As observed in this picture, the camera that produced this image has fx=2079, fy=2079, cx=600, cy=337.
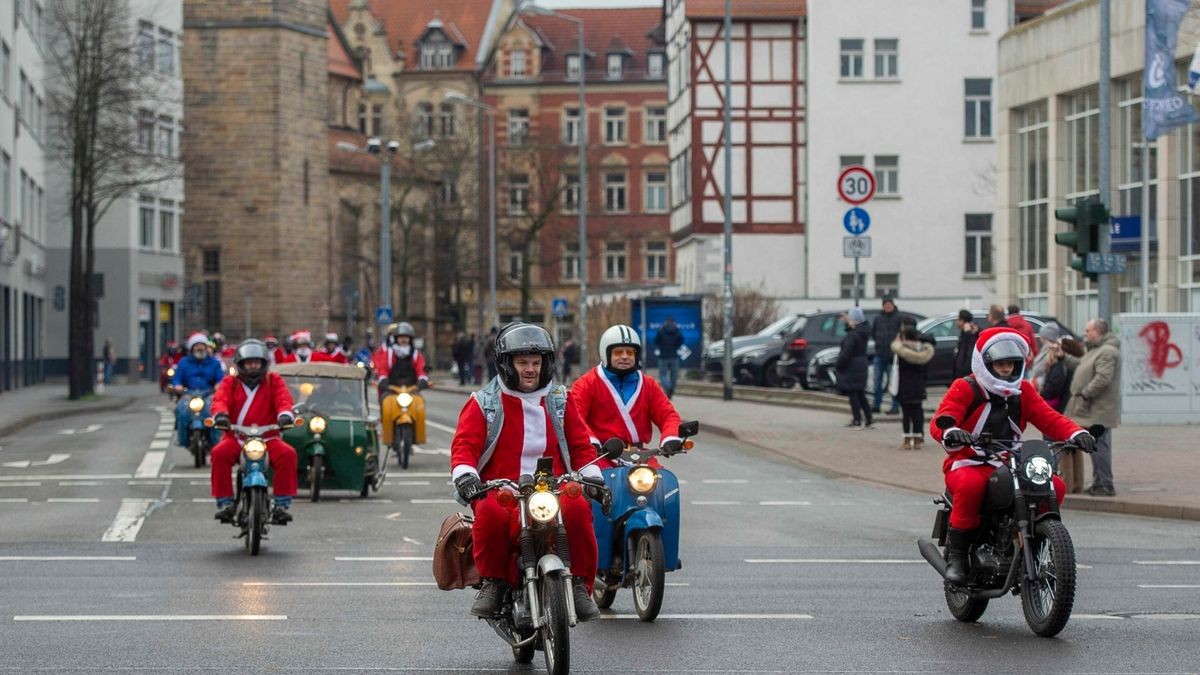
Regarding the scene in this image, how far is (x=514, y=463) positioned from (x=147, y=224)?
66713 millimetres

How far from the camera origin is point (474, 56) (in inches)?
4363

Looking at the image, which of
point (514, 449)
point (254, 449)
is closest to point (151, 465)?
point (254, 449)

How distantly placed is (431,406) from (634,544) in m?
33.3

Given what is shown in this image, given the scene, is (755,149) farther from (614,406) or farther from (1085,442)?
(1085,442)

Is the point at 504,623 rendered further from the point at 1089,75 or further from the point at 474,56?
the point at 474,56

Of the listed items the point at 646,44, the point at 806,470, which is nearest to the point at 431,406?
the point at 806,470

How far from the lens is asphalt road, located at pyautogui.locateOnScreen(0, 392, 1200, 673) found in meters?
9.29

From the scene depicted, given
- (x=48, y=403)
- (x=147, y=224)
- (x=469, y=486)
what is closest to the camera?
(x=469, y=486)

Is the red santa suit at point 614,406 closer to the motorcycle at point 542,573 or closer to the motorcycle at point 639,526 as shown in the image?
the motorcycle at point 639,526

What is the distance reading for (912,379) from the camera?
24719 mm

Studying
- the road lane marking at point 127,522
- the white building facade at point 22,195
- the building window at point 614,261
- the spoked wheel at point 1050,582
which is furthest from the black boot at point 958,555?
the building window at point 614,261

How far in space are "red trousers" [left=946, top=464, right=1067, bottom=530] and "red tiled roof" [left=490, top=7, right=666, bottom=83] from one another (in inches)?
3828

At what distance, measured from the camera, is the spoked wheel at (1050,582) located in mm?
9531

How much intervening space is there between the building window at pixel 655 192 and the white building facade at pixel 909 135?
4390 cm
